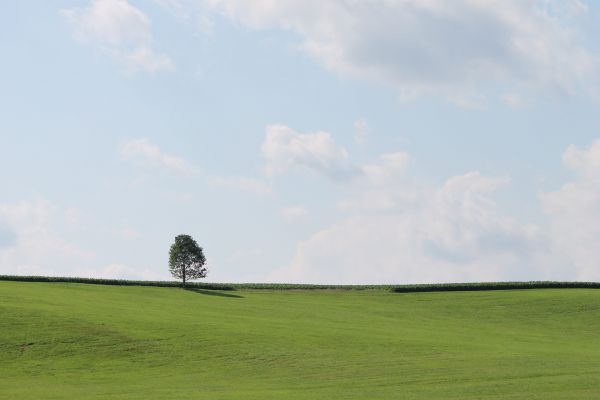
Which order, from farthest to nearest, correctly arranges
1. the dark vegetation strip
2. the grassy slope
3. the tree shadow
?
the dark vegetation strip < the tree shadow < the grassy slope

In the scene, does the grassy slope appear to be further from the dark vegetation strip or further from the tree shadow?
the dark vegetation strip

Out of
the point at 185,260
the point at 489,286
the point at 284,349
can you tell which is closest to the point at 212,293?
the point at 185,260

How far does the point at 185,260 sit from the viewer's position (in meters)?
95.0

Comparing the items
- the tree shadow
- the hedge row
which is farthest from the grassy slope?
the hedge row

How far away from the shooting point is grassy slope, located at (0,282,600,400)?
31.4 m

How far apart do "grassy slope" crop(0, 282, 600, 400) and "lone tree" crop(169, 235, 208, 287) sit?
2250 cm

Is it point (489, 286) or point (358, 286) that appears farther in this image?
point (358, 286)

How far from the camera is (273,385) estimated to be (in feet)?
108

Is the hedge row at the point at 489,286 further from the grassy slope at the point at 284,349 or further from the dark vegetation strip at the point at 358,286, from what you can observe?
the grassy slope at the point at 284,349

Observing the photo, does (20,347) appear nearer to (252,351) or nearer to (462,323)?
(252,351)

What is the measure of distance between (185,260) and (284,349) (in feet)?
178

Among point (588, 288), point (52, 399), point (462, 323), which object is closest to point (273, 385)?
point (52, 399)

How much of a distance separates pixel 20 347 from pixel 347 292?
157 feet

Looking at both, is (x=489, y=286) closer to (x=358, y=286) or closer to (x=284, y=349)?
(x=358, y=286)
